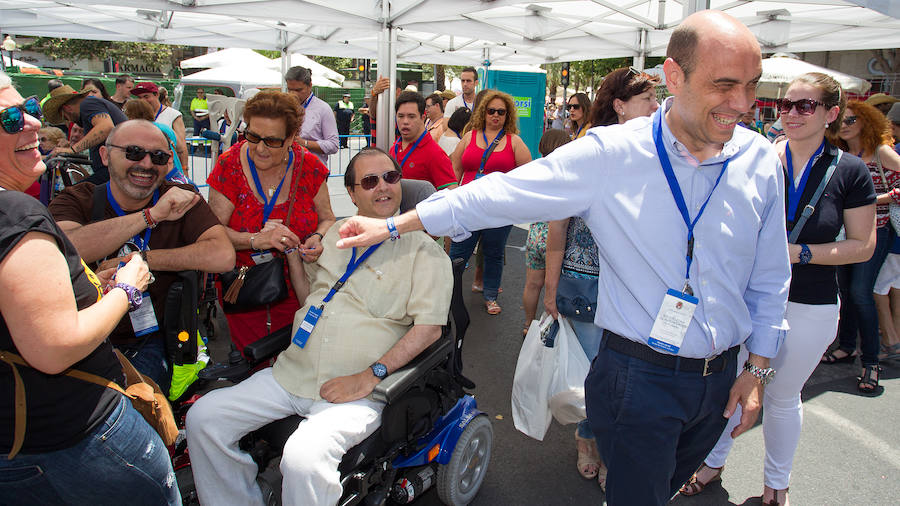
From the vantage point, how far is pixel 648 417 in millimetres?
1613

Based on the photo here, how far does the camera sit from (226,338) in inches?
180

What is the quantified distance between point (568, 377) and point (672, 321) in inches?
41.2

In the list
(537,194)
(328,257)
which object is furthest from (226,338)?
(537,194)

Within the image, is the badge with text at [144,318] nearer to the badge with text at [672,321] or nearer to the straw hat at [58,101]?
the badge with text at [672,321]

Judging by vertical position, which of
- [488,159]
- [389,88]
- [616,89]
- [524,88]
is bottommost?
[488,159]

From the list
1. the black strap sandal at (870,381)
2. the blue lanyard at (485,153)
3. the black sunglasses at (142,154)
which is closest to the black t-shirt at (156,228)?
the black sunglasses at (142,154)

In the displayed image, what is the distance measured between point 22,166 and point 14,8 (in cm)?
943

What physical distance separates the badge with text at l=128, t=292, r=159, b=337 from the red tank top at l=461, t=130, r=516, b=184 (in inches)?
125

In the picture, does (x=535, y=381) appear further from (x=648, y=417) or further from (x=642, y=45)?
(x=642, y=45)

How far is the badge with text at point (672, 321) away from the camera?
1.55 metres

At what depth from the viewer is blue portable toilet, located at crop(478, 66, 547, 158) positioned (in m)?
11.8

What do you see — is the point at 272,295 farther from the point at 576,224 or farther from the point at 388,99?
the point at 388,99

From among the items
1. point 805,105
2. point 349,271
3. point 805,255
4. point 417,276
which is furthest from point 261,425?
point 805,105

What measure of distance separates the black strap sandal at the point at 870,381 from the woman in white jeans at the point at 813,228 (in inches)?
76.0
